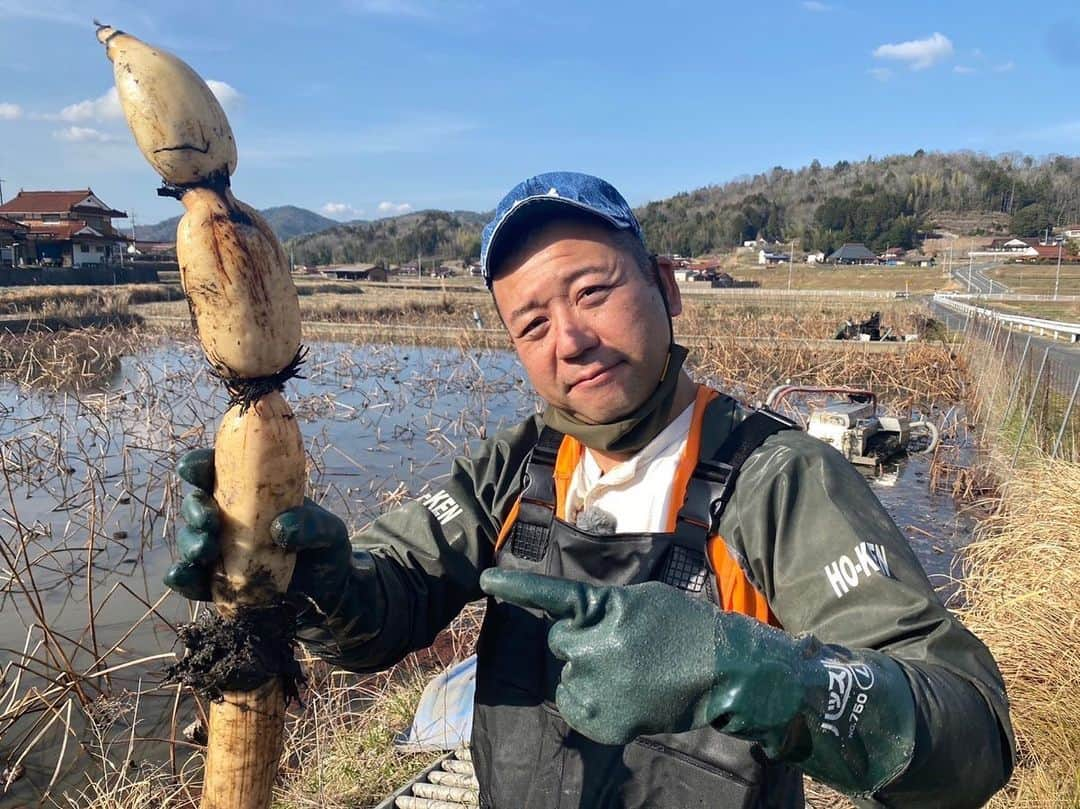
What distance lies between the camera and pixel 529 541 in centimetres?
188

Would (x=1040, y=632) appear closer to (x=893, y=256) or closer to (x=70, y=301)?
(x=70, y=301)

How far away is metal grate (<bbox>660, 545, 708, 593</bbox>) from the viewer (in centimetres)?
164

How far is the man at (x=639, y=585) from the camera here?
44.6 inches

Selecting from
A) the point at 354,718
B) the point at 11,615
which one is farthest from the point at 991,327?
the point at 11,615

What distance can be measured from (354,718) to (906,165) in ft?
556

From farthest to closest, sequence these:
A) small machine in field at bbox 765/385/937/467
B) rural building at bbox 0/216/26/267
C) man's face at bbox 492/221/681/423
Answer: rural building at bbox 0/216/26/267
small machine in field at bbox 765/385/937/467
man's face at bbox 492/221/681/423

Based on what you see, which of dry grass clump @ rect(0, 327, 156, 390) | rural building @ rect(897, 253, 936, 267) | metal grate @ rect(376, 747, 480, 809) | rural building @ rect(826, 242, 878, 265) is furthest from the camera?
rural building @ rect(826, 242, 878, 265)

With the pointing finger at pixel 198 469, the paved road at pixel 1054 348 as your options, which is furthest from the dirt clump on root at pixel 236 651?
the paved road at pixel 1054 348

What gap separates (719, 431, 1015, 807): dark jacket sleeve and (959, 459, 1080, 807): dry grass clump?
2871mm

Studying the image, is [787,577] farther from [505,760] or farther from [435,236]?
[435,236]

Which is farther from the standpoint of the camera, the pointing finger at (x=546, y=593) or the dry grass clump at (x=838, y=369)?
the dry grass clump at (x=838, y=369)

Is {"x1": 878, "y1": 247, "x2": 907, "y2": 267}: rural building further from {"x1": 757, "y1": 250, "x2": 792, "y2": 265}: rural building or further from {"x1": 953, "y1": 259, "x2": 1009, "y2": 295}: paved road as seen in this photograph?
{"x1": 757, "y1": 250, "x2": 792, "y2": 265}: rural building

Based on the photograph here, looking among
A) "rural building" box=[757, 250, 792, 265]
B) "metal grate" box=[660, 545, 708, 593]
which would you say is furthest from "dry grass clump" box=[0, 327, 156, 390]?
"rural building" box=[757, 250, 792, 265]

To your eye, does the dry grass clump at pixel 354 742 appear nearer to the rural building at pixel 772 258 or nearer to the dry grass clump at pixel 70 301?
the dry grass clump at pixel 70 301
